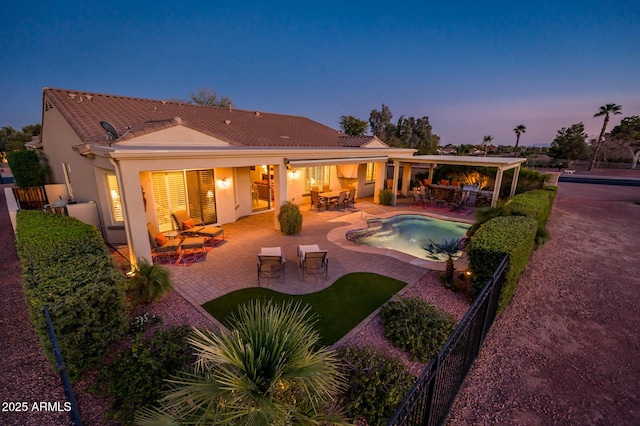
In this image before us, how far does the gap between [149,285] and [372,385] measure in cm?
583

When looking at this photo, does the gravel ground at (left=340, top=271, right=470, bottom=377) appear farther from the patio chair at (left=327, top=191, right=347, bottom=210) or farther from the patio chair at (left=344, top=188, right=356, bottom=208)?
the patio chair at (left=344, top=188, right=356, bottom=208)

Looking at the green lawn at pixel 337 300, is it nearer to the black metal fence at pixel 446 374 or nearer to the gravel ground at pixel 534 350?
the gravel ground at pixel 534 350

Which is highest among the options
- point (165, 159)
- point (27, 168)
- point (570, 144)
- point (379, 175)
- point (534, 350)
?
point (570, 144)

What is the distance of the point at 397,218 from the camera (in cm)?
1717

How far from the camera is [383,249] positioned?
38.4ft

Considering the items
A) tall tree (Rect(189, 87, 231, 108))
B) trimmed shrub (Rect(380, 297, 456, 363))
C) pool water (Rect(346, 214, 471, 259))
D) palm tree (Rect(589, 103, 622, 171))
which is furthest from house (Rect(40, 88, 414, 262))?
palm tree (Rect(589, 103, 622, 171))

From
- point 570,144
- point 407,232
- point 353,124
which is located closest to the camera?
point 407,232

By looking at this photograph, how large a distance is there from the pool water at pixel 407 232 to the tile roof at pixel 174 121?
666 cm

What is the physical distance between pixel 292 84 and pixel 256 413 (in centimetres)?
7962

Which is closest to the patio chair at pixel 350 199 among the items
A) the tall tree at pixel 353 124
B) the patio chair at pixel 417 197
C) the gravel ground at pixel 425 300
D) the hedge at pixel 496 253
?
the patio chair at pixel 417 197

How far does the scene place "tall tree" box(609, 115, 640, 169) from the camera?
4866 centimetres

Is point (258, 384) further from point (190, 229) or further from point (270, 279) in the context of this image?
point (190, 229)

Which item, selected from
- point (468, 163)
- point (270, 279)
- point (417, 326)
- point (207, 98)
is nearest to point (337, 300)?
point (417, 326)

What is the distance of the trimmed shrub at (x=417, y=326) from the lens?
19.0 feet
